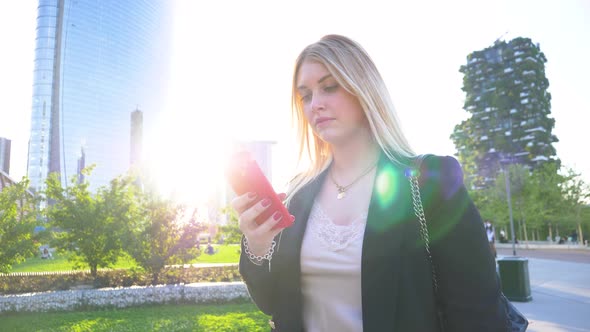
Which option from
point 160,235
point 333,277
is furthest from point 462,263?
point 160,235

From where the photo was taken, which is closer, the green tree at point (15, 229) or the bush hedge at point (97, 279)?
the green tree at point (15, 229)

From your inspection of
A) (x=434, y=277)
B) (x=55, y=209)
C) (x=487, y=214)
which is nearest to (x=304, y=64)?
(x=434, y=277)

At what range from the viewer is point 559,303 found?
8.70 metres

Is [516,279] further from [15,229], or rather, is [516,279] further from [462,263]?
[15,229]

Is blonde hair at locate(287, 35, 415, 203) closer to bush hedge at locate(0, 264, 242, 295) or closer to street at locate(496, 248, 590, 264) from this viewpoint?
bush hedge at locate(0, 264, 242, 295)

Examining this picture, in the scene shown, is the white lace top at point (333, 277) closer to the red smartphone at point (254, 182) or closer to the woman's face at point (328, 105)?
the red smartphone at point (254, 182)

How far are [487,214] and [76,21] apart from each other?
282 ft

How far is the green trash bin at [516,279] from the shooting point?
29.7ft

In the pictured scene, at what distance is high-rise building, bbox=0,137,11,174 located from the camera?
184 ft

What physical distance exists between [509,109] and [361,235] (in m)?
84.3

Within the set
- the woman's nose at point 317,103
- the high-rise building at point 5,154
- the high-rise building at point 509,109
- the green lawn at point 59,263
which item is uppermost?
the high-rise building at point 509,109

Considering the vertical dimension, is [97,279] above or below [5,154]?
below

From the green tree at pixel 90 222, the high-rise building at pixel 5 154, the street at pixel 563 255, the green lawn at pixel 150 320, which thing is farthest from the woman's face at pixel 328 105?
the high-rise building at pixel 5 154

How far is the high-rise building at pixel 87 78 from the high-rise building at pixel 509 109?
70.9m
